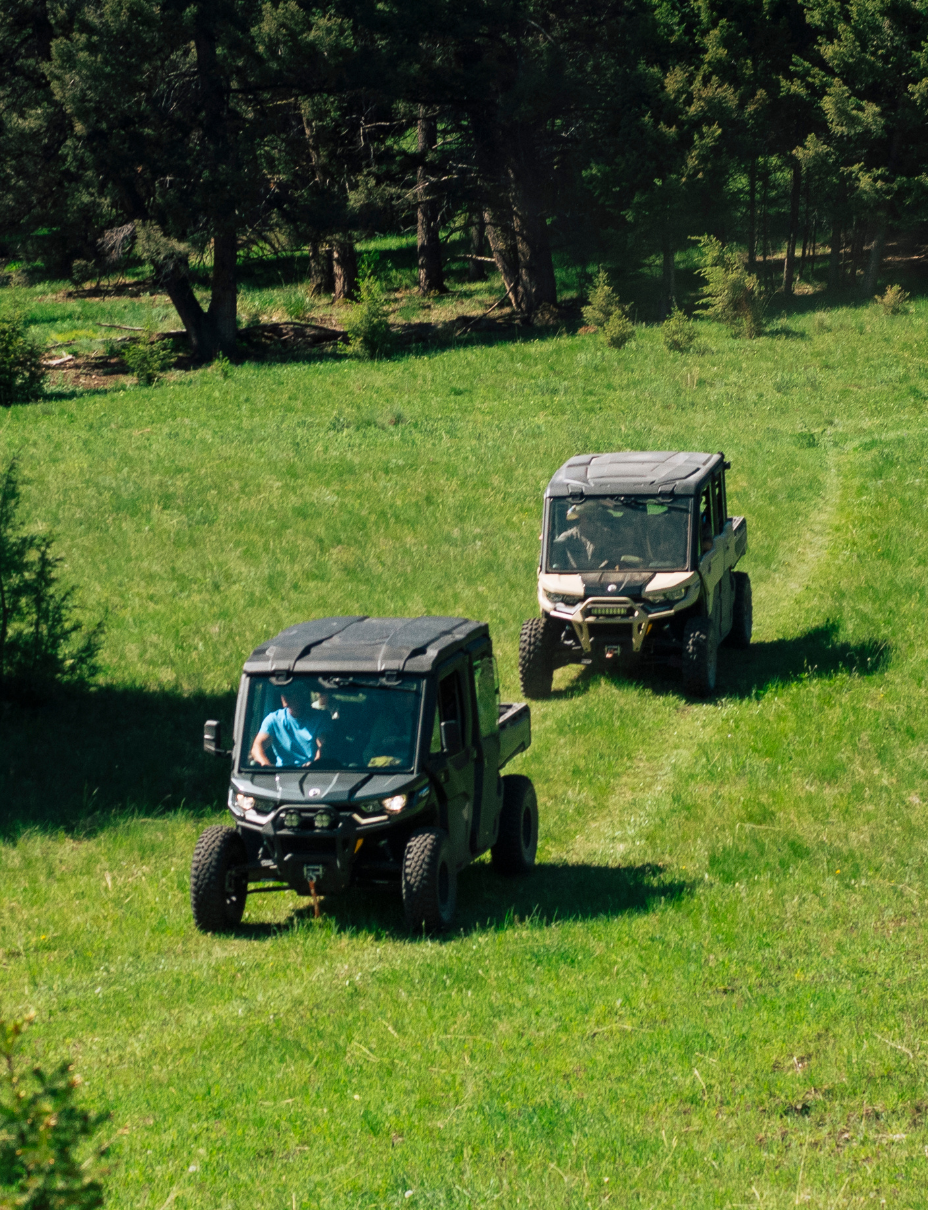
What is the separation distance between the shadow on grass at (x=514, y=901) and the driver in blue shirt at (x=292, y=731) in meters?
1.02

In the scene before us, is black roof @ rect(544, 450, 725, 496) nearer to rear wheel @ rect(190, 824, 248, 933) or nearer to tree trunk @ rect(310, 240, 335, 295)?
rear wheel @ rect(190, 824, 248, 933)

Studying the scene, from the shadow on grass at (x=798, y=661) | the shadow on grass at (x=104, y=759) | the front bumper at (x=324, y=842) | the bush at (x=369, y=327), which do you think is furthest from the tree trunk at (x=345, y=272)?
the front bumper at (x=324, y=842)

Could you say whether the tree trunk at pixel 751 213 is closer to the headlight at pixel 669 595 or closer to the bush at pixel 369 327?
the bush at pixel 369 327

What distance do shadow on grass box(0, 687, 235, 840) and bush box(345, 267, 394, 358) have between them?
2966cm

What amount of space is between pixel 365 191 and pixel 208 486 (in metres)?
20.0

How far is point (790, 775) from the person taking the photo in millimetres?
12312

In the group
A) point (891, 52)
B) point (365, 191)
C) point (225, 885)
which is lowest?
point (225, 885)

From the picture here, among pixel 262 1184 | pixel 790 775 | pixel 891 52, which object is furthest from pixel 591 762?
pixel 891 52

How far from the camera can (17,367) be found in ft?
130

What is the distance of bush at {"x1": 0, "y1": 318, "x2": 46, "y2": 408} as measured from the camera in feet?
129

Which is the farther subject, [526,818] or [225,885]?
[526,818]

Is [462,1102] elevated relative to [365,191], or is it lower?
lower

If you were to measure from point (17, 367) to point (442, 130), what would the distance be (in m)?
19.1

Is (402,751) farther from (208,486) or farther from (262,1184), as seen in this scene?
(208,486)
